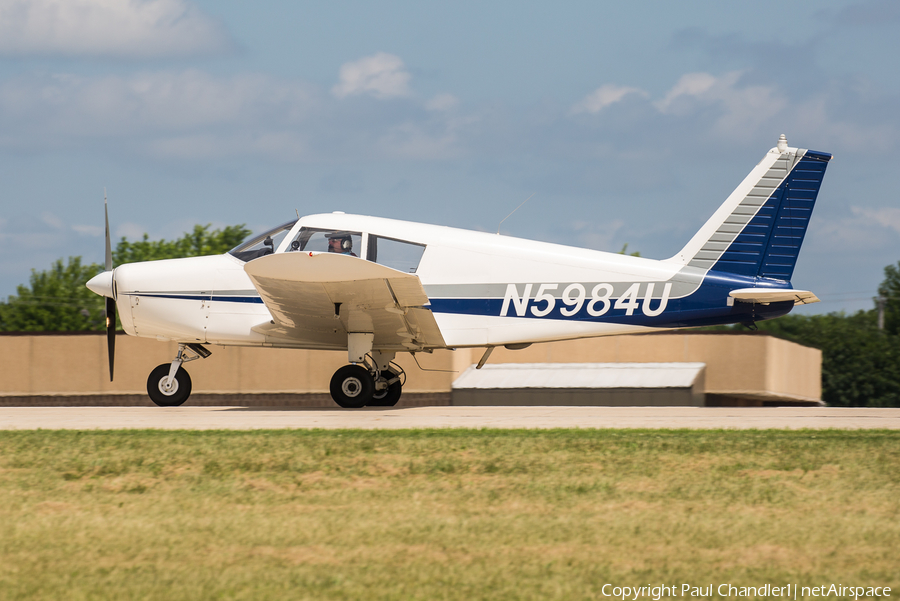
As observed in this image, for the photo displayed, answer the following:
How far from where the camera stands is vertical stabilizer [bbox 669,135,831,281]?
12664 mm

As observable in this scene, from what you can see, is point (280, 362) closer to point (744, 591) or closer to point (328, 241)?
point (328, 241)

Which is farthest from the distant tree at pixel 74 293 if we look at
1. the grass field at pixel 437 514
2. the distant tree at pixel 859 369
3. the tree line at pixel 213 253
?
the grass field at pixel 437 514

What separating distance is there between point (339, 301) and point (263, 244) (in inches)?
70.7

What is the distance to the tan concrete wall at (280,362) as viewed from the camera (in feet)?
72.4

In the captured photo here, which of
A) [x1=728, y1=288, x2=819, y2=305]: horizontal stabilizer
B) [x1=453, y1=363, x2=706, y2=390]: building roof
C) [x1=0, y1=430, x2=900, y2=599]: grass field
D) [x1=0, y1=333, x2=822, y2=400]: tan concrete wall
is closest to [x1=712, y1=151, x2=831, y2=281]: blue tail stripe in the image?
[x1=728, y1=288, x2=819, y2=305]: horizontal stabilizer

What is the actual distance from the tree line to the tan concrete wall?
127ft

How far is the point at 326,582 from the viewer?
439 cm

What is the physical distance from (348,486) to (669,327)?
7.43 m

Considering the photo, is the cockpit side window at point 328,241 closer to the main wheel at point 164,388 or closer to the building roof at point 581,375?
the main wheel at point 164,388

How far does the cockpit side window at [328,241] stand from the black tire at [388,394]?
2341 mm

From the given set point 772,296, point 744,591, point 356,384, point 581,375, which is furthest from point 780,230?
point 581,375

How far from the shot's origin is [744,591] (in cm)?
425

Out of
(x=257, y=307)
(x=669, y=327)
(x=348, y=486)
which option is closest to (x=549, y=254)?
(x=669, y=327)

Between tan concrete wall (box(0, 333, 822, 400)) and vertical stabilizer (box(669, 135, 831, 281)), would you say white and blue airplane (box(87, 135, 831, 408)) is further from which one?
tan concrete wall (box(0, 333, 822, 400))
